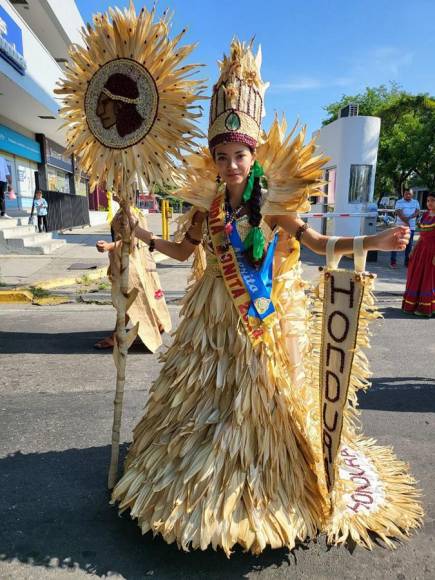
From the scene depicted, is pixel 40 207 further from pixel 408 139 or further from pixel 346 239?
pixel 408 139

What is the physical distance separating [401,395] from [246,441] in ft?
7.65

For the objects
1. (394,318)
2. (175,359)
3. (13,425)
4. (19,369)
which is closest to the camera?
(175,359)

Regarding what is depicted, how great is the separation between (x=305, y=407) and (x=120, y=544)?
108cm

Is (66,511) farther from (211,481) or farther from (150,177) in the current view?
(150,177)

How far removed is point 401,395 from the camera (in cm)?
378

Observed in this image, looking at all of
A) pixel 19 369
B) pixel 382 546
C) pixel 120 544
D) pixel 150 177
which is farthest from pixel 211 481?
pixel 19 369

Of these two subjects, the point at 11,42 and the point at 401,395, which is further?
the point at 11,42

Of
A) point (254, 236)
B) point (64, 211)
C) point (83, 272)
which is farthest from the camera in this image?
point (64, 211)

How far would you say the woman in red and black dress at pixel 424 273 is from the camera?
20.9 feet

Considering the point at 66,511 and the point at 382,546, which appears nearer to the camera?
the point at 382,546

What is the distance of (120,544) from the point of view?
2.05 meters

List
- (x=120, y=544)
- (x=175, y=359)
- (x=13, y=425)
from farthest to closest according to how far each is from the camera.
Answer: (x=13, y=425), (x=175, y=359), (x=120, y=544)

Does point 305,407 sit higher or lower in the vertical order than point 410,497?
higher

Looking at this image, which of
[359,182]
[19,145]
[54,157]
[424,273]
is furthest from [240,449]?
[54,157]
